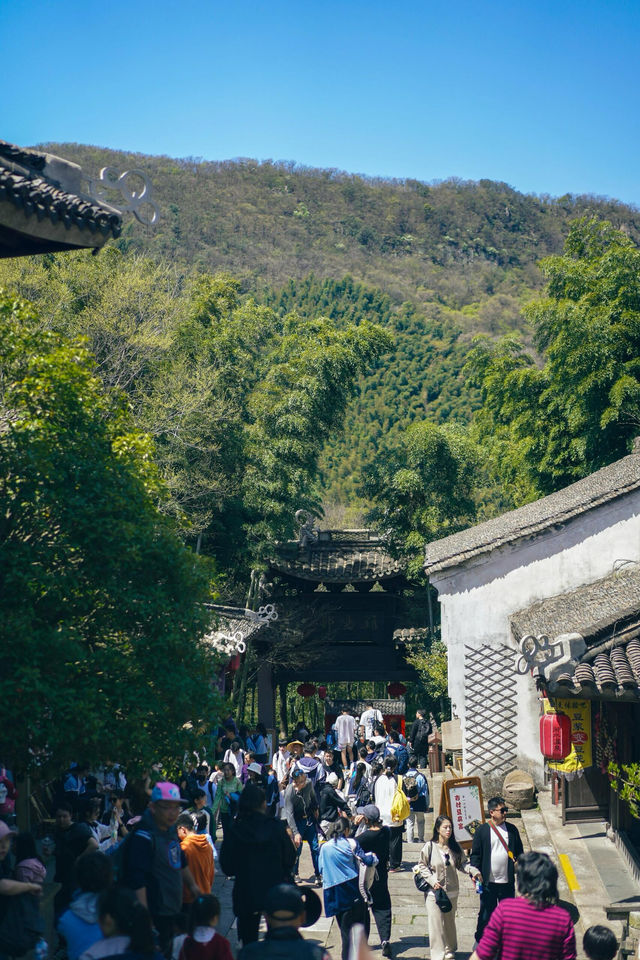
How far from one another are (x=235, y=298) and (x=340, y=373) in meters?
3.46

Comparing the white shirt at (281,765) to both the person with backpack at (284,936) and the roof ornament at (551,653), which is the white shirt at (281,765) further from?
the person with backpack at (284,936)

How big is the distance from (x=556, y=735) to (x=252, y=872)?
5.66 meters

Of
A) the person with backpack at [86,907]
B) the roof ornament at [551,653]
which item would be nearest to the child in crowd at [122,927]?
the person with backpack at [86,907]

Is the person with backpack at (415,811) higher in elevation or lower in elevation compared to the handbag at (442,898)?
higher

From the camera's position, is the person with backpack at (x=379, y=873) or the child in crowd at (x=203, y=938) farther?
the person with backpack at (x=379, y=873)

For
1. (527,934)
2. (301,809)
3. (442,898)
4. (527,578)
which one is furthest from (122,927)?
(527,578)

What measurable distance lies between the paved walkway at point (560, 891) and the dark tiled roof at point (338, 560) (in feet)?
41.6

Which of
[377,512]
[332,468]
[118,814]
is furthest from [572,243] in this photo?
[332,468]

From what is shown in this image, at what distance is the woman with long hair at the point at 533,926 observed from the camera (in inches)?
217

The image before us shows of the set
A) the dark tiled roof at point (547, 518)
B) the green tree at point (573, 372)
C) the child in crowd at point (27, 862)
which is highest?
the green tree at point (573, 372)

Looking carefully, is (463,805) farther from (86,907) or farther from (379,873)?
(86,907)

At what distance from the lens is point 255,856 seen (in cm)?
729

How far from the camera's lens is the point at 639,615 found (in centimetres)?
1110

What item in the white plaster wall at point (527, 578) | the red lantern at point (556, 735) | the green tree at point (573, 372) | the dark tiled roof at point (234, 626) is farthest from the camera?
the green tree at point (573, 372)
